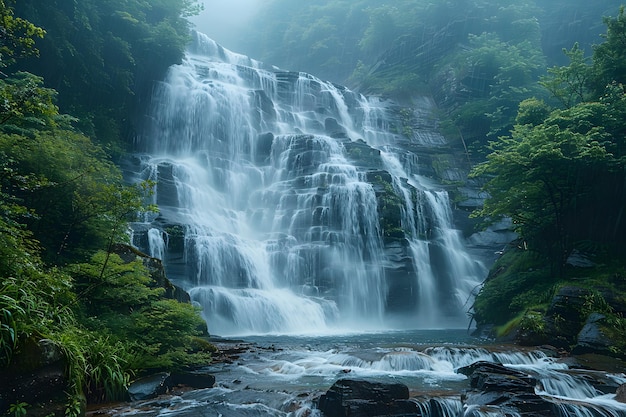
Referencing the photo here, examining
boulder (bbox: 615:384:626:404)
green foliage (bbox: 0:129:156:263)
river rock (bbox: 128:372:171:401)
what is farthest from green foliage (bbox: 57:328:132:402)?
boulder (bbox: 615:384:626:404)

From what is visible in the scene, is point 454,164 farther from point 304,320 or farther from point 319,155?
point 304,320

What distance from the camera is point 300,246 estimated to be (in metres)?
23.8

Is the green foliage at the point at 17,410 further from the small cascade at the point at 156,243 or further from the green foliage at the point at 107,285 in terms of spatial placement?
the small cascade at the point at 156,243

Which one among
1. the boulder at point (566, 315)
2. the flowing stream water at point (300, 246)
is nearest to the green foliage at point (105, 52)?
the flowing stream water at point (300, 246)

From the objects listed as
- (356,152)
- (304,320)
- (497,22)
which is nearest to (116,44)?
(356,152)

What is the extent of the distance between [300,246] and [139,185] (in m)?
9.01

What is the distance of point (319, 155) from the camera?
29672 millimetres

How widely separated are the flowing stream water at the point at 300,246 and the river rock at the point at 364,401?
40cm

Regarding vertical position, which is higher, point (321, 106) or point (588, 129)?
point (321, 106)

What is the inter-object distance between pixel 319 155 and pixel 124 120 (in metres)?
13.0

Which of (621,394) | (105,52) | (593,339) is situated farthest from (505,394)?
(105,52)

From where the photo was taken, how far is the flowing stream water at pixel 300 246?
9.97m

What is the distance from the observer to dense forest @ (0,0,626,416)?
714 cm

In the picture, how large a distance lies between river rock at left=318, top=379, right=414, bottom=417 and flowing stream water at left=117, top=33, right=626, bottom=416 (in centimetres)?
40
